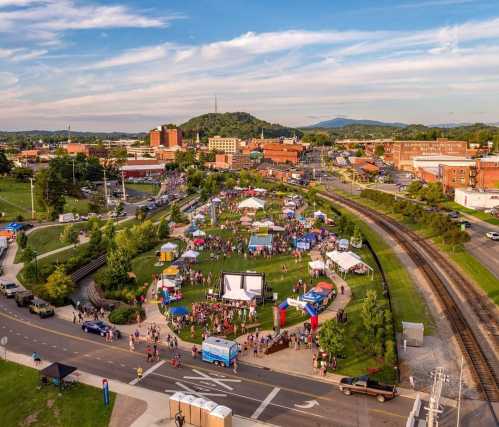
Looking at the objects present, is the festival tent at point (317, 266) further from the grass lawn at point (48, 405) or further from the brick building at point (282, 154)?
the brick building at point (282, 154)

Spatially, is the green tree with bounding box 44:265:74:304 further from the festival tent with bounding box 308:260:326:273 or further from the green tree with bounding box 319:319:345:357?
the green tree with bounding box 319:319:345:357

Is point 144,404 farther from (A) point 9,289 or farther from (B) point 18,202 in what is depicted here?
(B) point 18,202

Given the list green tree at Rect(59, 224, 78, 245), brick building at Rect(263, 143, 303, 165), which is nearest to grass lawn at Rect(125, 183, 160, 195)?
green tree at Rect(59, 224, 78, 245)

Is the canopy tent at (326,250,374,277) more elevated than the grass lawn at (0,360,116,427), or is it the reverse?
the canopy tent at (326,250,374,277)


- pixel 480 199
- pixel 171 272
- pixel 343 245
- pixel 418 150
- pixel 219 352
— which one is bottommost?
pixel 219 352

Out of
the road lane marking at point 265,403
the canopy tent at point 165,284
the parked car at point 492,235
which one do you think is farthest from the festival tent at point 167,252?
the parked car at point 492,235

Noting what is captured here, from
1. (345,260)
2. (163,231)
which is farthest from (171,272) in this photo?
(163,231)
